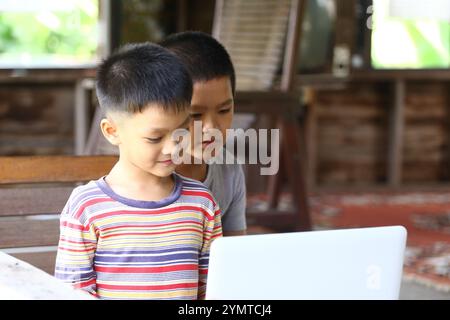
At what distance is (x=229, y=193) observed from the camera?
6.57ft

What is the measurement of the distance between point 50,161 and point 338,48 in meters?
4.65

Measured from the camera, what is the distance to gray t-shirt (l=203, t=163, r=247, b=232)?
1984 mm

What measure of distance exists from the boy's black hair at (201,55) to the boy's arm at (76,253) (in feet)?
1.58

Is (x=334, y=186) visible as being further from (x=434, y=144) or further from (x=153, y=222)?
(x=153, y=222)

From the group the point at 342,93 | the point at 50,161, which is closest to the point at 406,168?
the point at 342,93

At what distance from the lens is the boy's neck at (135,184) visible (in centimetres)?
160

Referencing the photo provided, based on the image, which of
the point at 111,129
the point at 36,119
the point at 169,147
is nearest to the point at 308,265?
the point at 169,147

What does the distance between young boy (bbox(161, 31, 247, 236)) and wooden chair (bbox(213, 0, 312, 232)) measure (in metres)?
2.00

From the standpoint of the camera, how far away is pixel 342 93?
6.51 m

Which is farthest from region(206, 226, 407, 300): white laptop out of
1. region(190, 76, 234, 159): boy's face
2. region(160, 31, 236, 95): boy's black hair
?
region(160, 31, 236, 95): boy's black hair

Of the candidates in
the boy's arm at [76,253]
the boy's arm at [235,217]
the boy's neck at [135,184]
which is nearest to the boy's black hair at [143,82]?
the boy's neck at [135,184]

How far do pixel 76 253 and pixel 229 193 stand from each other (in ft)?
1.81

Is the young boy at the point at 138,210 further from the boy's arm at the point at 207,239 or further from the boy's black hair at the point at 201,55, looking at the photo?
the boy's black hair at the point at 201,55

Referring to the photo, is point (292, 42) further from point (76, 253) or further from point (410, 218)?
point (76, 253)
